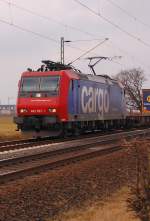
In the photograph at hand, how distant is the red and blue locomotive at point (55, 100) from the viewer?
73.2 ft

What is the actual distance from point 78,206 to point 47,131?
1385 cm

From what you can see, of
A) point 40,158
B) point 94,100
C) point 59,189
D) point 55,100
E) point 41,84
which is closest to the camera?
point 59,189

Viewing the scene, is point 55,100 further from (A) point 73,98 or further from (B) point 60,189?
(B) point 60,189

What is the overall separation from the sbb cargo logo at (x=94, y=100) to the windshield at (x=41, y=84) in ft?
6.68

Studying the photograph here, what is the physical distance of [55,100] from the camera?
2233 centimetres

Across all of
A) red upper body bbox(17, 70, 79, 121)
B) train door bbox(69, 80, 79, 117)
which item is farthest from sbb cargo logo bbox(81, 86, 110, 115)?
red upper body bbox(17, 70, 79, 121)

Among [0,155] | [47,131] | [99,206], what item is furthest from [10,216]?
[47,131]

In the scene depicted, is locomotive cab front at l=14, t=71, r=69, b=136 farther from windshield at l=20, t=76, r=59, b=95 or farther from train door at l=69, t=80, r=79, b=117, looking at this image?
train door at l=69, t=80, r=79, b=117

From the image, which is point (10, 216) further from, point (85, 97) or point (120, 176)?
point (85, 97)

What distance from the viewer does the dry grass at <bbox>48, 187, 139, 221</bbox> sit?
794 cm

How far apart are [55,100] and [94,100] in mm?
4238

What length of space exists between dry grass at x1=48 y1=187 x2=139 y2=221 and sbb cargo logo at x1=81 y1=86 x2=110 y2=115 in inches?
610

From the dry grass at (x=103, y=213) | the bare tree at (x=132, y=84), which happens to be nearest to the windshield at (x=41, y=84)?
the dry grass at (x=103, y=213)

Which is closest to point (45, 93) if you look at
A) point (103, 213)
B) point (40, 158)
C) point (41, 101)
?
point (41, 101)
